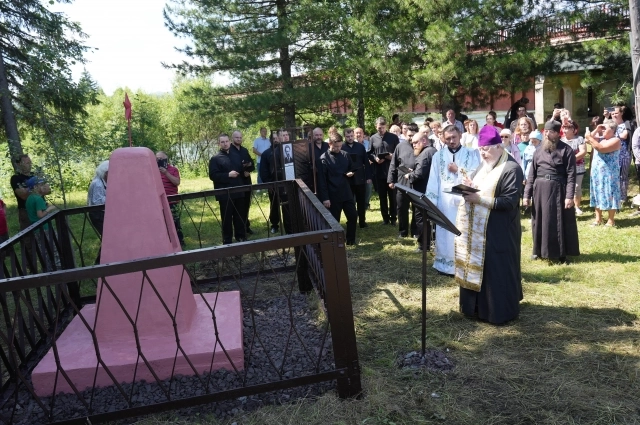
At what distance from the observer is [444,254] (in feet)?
22.7

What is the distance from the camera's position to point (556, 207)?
6871 millimetres

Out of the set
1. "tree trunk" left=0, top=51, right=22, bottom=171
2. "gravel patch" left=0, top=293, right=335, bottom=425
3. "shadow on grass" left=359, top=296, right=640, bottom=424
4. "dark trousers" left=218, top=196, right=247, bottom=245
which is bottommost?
"shadow on grass" left=359, top=296, right=640, bottom=424

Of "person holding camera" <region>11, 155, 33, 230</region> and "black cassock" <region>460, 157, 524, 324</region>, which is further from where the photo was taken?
"person holding camera" <region>11, 155, 33, 230</region>

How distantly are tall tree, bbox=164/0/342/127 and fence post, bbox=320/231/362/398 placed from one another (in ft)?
34.8

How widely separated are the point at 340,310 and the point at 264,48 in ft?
36.6

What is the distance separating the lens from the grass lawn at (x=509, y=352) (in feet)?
12.4

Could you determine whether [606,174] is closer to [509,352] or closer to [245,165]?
[509,352]

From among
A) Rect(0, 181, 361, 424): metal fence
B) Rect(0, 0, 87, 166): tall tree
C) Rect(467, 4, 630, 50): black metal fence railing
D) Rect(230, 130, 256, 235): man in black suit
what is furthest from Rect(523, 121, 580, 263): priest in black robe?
Rect(0, 0, 87, 166): tall tree

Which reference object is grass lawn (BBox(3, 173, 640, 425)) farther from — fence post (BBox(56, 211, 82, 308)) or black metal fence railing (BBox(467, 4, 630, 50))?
black metal fence railing (BBox(467, 4, 630, 50))

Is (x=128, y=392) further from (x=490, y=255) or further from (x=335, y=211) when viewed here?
(x=335, y=211)

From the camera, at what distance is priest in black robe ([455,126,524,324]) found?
503cm

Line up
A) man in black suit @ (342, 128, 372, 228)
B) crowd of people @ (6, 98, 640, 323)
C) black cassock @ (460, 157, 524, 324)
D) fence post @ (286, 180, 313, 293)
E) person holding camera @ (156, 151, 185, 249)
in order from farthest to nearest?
1. man in black suit @ (342, 128, 372, 228)
2. person holding camera @ (156, 151, 185, 249)
3. fence post @ (286, 180, 313, 293)
4. crowd of people @ (6, 98, 640, 323)
5. black cassock @ (460, 157, 524, 324)

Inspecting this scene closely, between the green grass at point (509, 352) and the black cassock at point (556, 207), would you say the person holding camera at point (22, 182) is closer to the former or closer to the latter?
the green grass at point (509, 352)

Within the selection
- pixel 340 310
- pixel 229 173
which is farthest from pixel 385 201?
pixel 340 310
